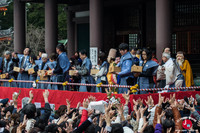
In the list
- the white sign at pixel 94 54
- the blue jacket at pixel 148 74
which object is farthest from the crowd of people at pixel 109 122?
the white sign at pixel 94 54

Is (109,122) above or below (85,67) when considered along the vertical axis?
below

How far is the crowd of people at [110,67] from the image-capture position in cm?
1034

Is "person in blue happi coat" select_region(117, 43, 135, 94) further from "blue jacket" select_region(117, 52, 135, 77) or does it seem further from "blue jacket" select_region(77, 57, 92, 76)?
"blue jacket" select_region(77, 57, 92, 76)

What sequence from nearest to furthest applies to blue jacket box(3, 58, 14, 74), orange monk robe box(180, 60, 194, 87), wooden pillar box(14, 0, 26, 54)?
1. orange monk robe box(180, 60, 194, 87)
2. blue jacket box(3, 58, 14, 74)
3. wooden pillar box(14, 0, 26, 54)

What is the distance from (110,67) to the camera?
10898 mm

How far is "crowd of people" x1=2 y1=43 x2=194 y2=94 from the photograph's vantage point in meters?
10.3

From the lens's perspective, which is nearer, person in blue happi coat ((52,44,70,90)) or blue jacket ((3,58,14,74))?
person in blue happi coat ((52,44,70,90))

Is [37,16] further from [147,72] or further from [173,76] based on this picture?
[173,76]

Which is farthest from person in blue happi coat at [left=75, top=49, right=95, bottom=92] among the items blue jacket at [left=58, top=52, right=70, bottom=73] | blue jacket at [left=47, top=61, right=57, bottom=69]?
blue jacket at [left=47, top=61, right=57, bottom=69]

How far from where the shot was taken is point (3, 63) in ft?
51.0

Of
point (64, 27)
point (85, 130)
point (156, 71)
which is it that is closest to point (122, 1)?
point (156, 71)

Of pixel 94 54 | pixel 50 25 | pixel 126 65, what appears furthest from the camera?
pixel 50 25

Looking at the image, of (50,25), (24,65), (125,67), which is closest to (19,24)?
(50,25)

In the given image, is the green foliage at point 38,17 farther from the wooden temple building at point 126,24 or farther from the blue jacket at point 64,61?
the blue jacket at point 64,61
